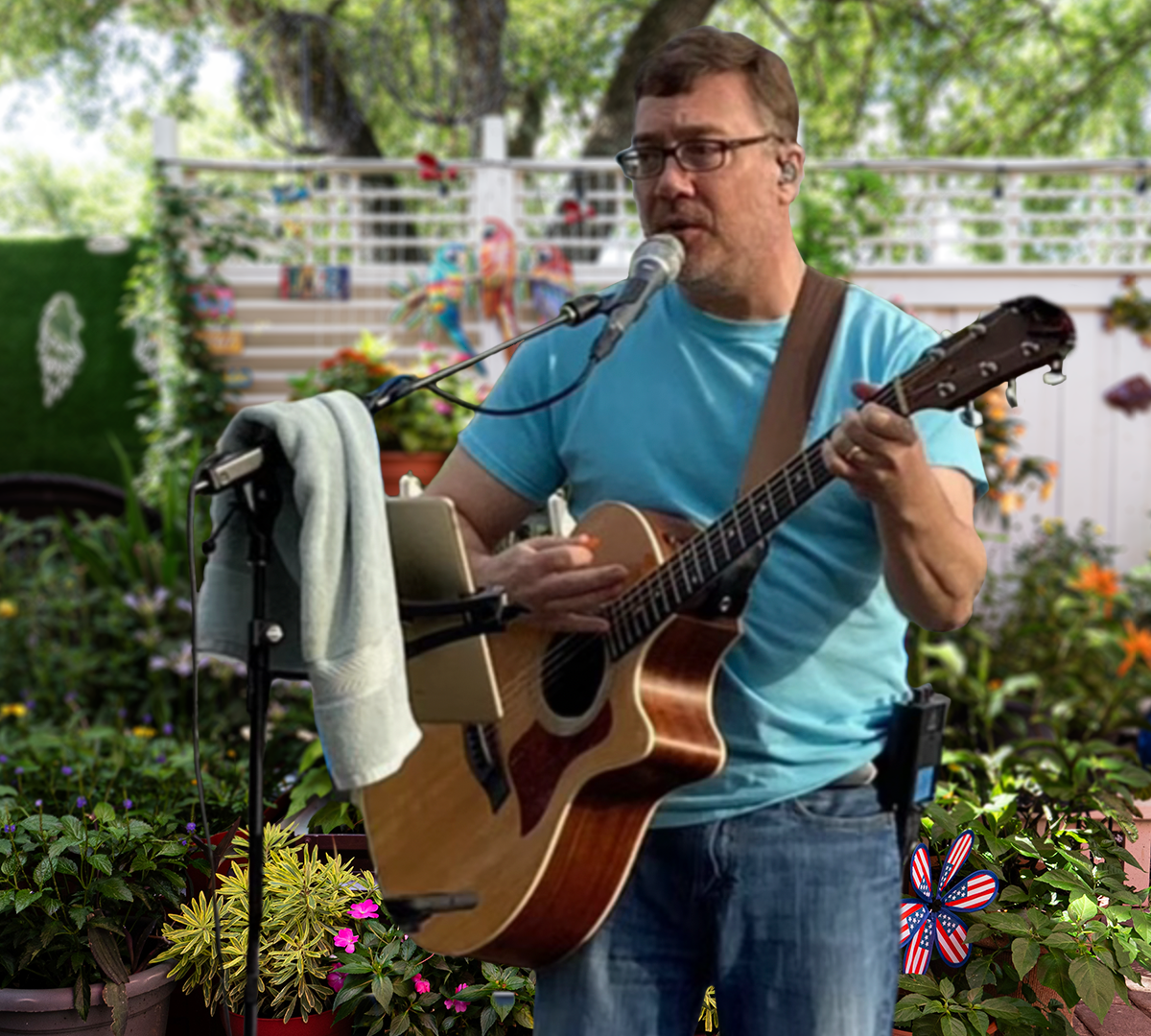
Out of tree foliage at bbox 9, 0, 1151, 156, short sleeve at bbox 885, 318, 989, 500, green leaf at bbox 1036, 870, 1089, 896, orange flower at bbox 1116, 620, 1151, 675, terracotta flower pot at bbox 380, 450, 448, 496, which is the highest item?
tree foliage at bbox 9, 0, 1151, 156

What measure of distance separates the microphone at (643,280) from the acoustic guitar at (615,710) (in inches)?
9.0

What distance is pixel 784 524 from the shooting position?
160 centimetres

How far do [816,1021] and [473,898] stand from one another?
1.50 ft

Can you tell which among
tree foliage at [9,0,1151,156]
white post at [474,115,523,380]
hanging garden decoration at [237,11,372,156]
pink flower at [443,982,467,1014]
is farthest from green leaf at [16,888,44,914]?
tree foliage at [9,0,1151,156]

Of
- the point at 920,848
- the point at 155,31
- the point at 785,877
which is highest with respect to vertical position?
the point at 155,31

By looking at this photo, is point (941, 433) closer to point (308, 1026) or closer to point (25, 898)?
point (308, 1026)

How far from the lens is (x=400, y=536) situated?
1.62 m

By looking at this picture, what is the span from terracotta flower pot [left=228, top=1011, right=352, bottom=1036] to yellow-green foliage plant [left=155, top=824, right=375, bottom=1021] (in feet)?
0.04

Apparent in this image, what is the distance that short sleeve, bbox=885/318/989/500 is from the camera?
151 centimetres

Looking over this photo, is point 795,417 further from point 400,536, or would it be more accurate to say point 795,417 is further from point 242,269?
point 242,269

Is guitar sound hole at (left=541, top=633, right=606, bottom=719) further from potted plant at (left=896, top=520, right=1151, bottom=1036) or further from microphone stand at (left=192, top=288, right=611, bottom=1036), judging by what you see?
potted plant at (left=896, top=520, right=1151, bottom=1036)

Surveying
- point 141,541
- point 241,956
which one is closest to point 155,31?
point 141,541

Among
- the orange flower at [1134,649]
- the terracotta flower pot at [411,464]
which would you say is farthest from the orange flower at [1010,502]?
the terracotta flower pot at [411,464]

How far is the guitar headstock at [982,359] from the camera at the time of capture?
1412 millimetres
